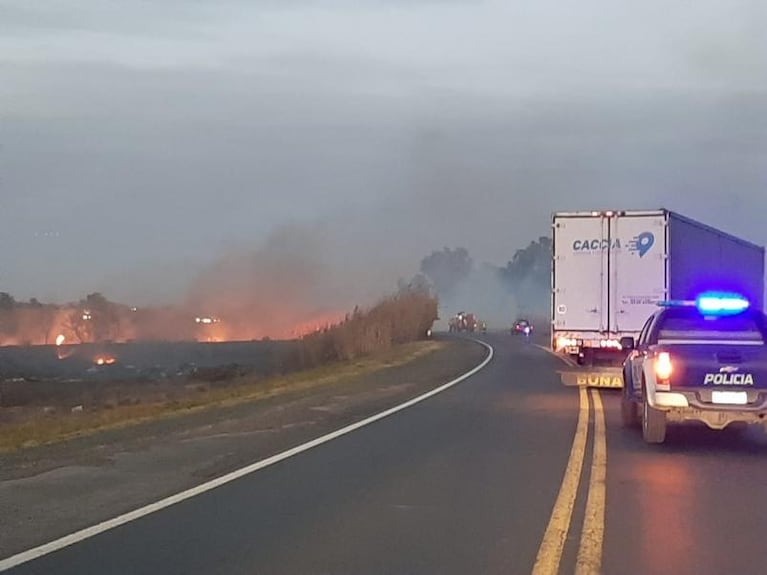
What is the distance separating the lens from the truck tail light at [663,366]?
53.6 ft

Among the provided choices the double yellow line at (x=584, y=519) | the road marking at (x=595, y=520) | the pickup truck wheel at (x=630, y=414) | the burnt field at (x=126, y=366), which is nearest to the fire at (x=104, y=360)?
the burnt field at (x=126, y=366)

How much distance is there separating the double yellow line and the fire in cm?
4194

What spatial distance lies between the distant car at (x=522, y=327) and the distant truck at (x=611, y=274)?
5561cm

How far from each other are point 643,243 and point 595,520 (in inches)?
707

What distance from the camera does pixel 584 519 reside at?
11.0 meters

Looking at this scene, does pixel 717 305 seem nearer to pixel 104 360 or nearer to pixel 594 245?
pixel 594 245

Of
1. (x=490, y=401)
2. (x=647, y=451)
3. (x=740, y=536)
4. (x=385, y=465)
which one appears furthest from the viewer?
(x=490, y=401)

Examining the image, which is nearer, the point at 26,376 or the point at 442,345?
the point at 26,376

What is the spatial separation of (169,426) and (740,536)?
423 inches

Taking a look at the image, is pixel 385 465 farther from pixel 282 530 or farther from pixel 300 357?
pixel 300 357

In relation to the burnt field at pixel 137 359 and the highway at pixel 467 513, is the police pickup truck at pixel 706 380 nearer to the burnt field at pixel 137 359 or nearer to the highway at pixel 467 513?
the highway at pixel 467 513

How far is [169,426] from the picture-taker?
19000mm

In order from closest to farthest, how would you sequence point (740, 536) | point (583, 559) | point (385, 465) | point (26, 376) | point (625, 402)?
1. point (583, 559)
2. point (740, 536)
3. point (385, 465)
4. point (625, 402)
5. point (26, 376)

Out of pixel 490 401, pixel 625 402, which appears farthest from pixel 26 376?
pixel 625 402
